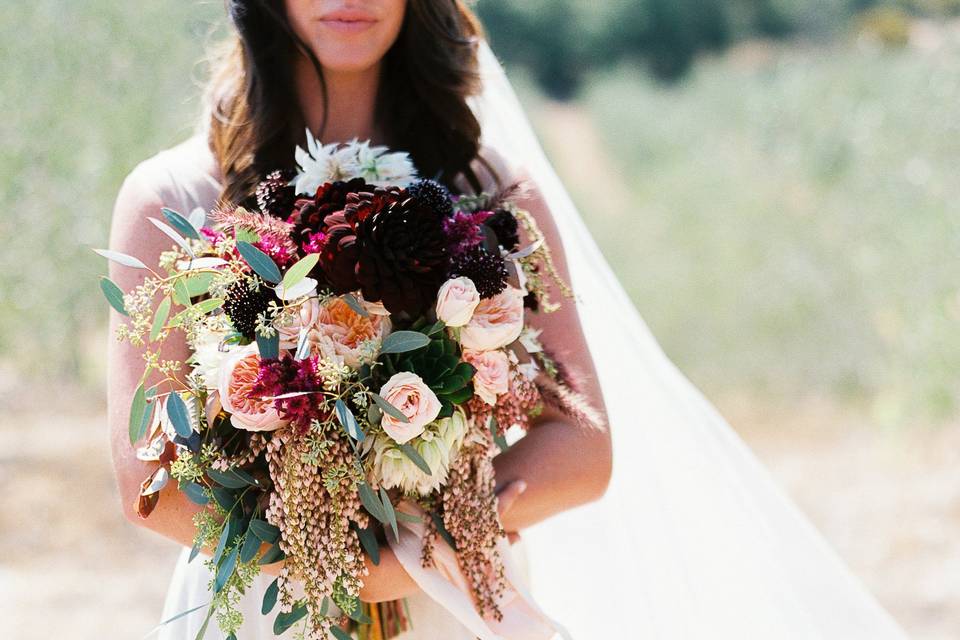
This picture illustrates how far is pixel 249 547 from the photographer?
1.68 metres

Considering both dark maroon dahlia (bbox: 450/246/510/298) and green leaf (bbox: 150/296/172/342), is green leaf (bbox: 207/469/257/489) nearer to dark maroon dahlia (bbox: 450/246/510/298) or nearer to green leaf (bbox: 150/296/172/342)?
green leaf (bbox: 150/296/172/342)

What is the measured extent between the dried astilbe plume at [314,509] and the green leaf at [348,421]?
0.06m

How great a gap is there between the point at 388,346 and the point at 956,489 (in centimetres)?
665

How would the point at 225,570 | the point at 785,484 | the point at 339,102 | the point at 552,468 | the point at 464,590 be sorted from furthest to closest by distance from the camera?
the point at 785,484 < the point at 339,102 < the point at 552,468 < the point at 464,590 < the point at 225,570

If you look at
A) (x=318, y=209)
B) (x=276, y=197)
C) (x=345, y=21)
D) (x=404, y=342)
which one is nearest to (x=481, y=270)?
(x=404, y=342)

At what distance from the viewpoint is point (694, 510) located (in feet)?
9.04

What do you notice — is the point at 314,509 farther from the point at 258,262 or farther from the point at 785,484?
the point at 785,484

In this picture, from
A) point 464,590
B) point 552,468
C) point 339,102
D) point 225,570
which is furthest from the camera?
point 339,102

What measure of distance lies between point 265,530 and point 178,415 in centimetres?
24

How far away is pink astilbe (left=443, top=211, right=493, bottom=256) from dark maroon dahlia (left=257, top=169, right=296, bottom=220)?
301mm

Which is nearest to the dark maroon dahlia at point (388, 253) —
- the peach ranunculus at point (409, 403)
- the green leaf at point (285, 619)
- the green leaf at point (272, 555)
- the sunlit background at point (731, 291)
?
the peach ranunculus at point (409, 403)

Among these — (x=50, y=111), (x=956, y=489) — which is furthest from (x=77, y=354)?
(x=956, y=489)

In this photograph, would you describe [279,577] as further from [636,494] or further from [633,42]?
[633,42]

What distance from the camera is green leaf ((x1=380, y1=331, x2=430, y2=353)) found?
1596mm
